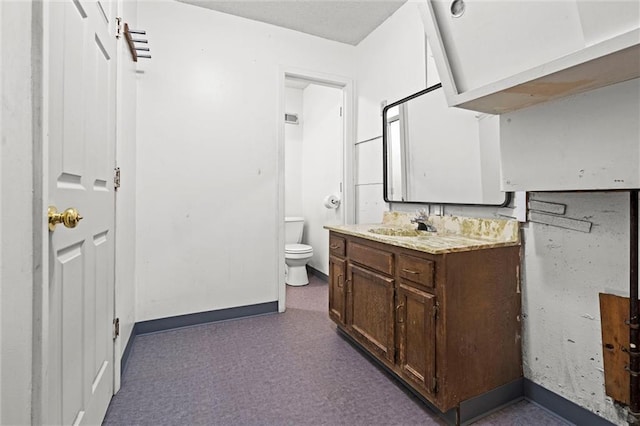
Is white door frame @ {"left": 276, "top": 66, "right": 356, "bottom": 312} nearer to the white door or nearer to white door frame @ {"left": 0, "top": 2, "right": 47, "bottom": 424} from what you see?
the white door

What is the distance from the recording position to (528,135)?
1310 mm

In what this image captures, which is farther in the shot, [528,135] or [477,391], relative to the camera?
[477,391]

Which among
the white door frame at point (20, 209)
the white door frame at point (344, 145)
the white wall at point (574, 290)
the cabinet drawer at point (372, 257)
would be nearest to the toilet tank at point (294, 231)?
the white door frame at point (344, 145)

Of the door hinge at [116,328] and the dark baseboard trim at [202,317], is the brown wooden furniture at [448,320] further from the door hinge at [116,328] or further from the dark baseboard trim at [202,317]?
the door hinge at [116,328]

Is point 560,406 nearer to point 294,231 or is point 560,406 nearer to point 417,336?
point 417,336

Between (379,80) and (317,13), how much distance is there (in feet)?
2.43

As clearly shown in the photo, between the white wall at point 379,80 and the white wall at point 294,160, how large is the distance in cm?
145

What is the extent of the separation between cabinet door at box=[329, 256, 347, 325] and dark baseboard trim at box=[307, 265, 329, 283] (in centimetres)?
133

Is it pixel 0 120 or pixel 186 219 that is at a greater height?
pixel 0 120

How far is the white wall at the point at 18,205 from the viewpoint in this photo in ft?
2.10

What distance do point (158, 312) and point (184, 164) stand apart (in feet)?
3.82

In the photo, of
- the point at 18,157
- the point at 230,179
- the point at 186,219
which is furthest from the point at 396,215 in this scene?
the point at 18,157

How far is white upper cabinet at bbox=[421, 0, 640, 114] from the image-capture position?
825 millimetres

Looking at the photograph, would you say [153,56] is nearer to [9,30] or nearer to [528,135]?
[9,30]
